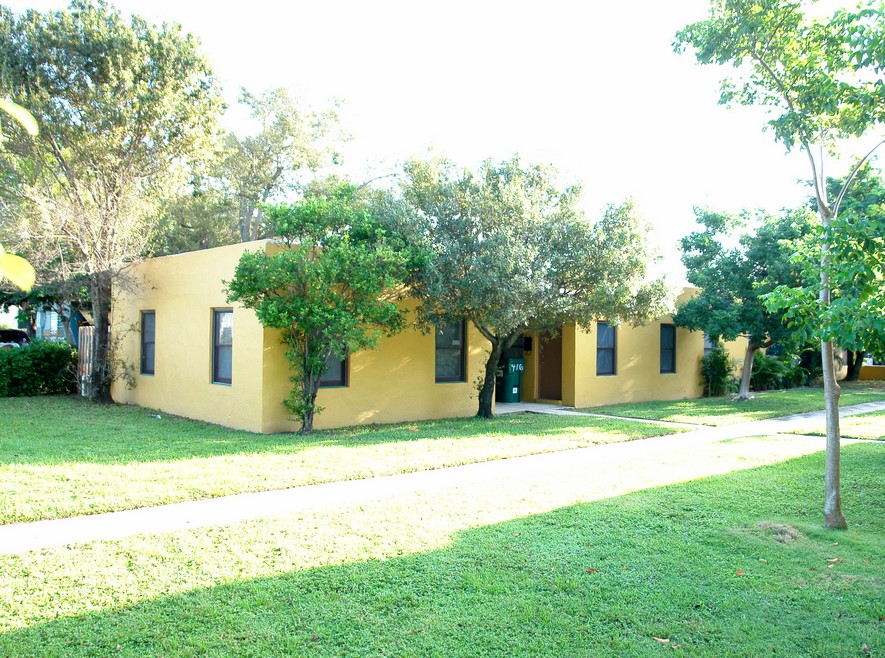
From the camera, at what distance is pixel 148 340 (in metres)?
15.7

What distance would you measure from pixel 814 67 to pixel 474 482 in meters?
5.67

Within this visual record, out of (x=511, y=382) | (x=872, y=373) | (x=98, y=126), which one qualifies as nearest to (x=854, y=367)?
(x=872, y=373)

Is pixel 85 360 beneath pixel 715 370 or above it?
above

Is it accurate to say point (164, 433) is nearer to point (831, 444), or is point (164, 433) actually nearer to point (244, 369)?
point (244, 369)

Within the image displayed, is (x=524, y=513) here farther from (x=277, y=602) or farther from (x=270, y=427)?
(x=270, y=427)

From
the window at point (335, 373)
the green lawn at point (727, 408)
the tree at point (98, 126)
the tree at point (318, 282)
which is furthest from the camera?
the green lawn at point (727, 408)

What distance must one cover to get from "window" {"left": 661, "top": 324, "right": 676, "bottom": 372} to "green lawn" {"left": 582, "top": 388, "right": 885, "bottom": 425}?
4.25 ft

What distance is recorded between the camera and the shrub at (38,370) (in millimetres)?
16906

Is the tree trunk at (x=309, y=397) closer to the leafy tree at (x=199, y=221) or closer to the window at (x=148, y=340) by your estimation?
the window at (x=148, y=340)

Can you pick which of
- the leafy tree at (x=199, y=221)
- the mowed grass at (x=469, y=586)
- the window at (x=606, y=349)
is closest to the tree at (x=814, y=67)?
the mowed grass at (x=469, y=586)

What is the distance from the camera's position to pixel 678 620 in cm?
435

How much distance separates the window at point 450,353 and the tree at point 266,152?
15.1 metres

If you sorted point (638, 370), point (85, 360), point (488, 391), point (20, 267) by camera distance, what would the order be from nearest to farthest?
1. point (20, 267)
2. point (488, 391)
3. point (85, 360)
4. point (638, 370)

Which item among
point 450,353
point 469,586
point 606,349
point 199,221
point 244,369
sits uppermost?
point 199,221
